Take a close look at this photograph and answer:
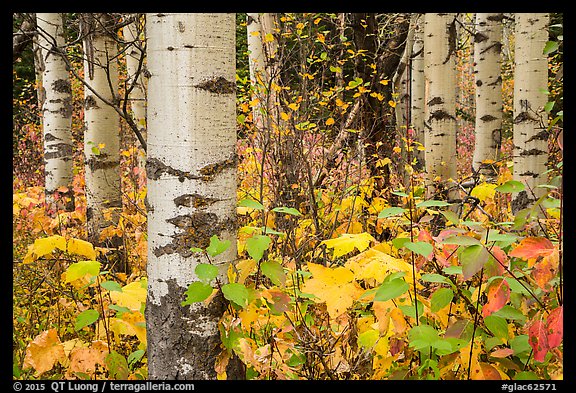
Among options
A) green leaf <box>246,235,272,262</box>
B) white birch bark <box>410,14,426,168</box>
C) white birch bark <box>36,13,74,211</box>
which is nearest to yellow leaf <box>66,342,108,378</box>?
green leaf <box>246,235,272,262</box>

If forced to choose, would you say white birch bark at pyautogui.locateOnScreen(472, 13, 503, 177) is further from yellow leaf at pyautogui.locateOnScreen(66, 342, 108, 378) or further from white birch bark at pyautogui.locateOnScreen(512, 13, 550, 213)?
yellow leaf at pyautogui.locateOnScreen(66, 342, 108, 378)

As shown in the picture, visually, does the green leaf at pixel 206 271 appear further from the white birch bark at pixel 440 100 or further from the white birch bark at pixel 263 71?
the white birch bark at pixel 440 100

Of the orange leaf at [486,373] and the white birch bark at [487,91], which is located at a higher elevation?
the white birch bark at [487,91]

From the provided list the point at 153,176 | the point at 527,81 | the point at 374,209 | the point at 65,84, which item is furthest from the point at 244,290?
the point at 65,84

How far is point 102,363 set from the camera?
205 cm

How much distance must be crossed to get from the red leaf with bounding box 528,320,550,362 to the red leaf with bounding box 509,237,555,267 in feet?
0.71

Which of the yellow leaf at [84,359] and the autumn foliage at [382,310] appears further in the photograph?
the yellow leaf at [84,359]

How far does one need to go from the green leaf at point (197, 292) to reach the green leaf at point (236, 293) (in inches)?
2.1

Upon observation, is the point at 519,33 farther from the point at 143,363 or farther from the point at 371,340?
the point at 143,363

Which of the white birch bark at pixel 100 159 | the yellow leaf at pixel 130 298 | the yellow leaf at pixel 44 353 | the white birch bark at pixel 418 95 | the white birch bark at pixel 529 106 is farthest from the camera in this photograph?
the white birch bark at pixel 418 95

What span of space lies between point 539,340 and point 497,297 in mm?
173

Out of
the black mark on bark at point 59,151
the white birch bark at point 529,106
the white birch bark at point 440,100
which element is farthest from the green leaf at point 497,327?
the black mark on bark at point 59,151

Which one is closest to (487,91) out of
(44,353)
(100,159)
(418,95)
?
(418,95)

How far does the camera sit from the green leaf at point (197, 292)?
64.9 inches
